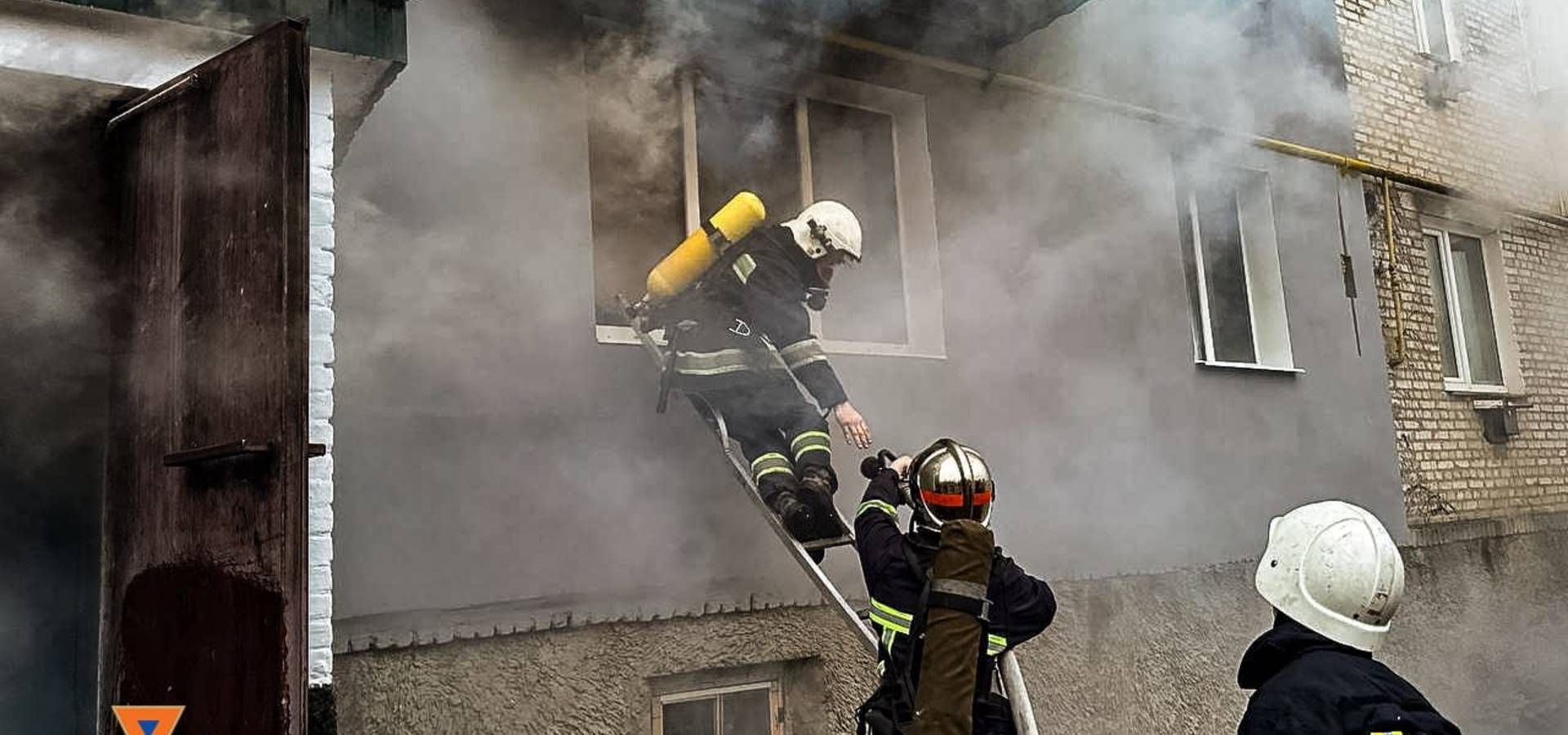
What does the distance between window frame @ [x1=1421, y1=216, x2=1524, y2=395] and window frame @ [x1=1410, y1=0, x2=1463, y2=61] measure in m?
1.22

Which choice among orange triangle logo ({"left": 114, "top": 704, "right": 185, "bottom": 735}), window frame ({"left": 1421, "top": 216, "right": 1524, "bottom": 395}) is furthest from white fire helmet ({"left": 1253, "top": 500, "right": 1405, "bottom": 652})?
window frame ({"left": 1421, "top": 216, "right": 1524, "bottom": 395})

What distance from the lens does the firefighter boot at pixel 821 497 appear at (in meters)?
3.91

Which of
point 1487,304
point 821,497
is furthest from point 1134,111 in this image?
point 1487,304

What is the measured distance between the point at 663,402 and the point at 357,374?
1066 millimetres

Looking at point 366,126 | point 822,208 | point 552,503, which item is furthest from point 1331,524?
point 366,126

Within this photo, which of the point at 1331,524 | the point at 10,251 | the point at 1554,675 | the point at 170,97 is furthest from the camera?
the point at 1554,675

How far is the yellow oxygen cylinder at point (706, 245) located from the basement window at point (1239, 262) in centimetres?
353

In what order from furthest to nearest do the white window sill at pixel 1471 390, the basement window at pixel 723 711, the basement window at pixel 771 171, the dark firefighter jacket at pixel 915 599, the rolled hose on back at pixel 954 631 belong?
1. the white window sill at pixel 1471 390
2. the basement window at pixel 771 171
3. the basement window at pixel 723 711
4. the dark firefighter jacket at pixel 915 599
5. the rolled hose on back at pixel 954 631

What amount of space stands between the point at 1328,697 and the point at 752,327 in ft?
7.48

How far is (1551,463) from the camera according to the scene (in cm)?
851

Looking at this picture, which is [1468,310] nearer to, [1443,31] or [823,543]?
[1443,31]

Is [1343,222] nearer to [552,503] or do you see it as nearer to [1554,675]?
[1554,675]

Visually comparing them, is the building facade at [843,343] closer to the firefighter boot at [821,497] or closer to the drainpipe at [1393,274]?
the drainpipe at [1393,274]

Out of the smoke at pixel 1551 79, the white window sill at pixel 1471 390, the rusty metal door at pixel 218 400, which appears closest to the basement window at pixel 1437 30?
the smoke at pixel 1551 79
